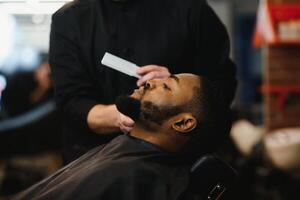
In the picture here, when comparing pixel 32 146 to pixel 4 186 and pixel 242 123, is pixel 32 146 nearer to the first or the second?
pixel 4 186

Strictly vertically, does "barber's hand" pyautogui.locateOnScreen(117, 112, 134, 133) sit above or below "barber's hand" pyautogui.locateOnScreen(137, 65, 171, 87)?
below

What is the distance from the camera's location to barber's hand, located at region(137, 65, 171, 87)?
175cm

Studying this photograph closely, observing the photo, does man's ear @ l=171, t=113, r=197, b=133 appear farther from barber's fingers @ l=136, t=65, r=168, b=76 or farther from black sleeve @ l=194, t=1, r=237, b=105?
black sleeve @ l=194, t=1, r=237, b=105

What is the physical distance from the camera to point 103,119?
1850 mm

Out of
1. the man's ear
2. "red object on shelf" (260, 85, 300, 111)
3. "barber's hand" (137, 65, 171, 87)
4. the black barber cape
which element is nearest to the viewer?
the black barber cape

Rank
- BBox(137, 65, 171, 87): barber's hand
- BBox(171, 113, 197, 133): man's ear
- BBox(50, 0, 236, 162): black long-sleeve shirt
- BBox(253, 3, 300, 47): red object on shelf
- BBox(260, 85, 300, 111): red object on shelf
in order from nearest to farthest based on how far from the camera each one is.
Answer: BBox(171, 113, 197, 133): man's ear → BBox(137, 65, 171, 87): barber's hand → BBox(50, 0, 236, 162): black long-sleeve shirt → BBox(253, 3, 300, 47): red object on shelf → BBox(260, 85, 300, 111): red object on shelf

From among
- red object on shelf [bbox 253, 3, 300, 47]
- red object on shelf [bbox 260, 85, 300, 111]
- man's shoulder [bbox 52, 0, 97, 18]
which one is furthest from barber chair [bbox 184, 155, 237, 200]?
red object on shelf [bbox 260, 85, 300, 111]

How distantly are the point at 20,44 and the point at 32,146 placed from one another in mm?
2256

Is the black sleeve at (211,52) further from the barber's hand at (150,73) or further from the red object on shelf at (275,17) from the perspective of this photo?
the red object on shelf at (275,17)

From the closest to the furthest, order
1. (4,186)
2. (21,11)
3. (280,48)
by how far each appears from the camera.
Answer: (21,11) < (280,48) < (4,186)

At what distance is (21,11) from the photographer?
1899mm

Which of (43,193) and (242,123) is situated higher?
(43,193)

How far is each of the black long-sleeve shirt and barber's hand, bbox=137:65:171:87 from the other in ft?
0.49

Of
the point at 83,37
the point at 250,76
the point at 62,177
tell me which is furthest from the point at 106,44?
the point at 250,76
